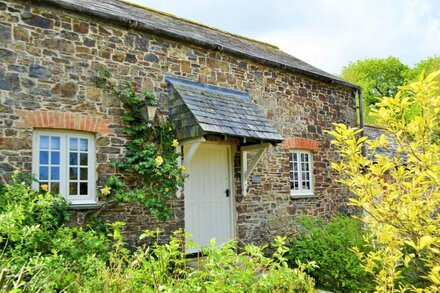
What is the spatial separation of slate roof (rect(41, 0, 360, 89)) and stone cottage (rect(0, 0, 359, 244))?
47 mm

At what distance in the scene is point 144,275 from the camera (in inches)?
133

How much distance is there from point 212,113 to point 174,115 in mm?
Answer: 756

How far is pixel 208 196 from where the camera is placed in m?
8.60

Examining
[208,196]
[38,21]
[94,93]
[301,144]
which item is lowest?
[208,196]

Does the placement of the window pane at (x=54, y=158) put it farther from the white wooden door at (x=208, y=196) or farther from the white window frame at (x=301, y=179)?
the white window frame at (x=301, y=179)

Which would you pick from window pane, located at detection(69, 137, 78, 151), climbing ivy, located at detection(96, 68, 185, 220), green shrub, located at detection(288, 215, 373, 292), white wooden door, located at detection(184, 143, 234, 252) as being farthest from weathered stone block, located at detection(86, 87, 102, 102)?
green shrub, located at detection(288, 215, 373, 292)

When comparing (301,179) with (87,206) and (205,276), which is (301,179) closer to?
(87,206)

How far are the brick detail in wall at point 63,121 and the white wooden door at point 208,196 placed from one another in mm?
2128

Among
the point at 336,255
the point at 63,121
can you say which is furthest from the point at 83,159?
the point at 336,255

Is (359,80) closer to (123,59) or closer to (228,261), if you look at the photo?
(123,59)

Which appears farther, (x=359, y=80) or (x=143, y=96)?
(x=359, y=80)

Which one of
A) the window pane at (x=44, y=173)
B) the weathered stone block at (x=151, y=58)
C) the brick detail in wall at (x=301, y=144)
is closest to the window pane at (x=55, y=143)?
the window pane at (x=44, y=173)

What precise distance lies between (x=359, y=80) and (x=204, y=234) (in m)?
35.3

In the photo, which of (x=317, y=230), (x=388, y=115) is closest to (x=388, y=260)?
(x=388, y=115)
